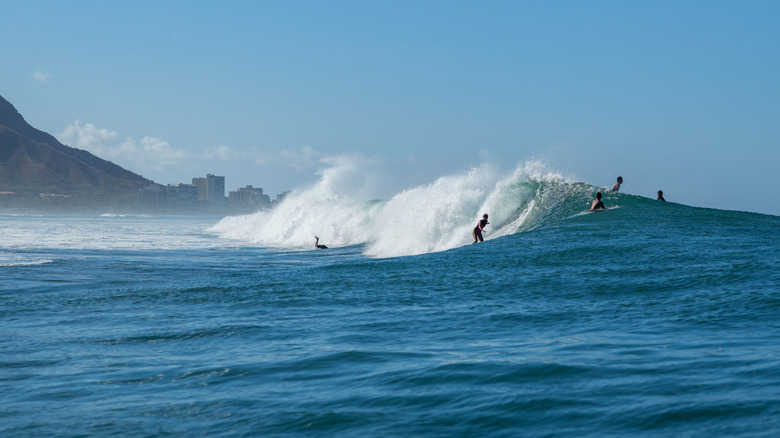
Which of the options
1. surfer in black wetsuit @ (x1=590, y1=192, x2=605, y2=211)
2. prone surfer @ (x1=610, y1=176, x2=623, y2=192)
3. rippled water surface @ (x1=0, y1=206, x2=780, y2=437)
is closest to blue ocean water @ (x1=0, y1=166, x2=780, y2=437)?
rippled water surface @ (x1=0, y1=206, x2=780, y2=437)

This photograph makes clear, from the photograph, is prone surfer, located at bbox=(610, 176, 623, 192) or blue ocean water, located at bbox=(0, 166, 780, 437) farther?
prone surfer, located at bbox=(610, 176, 623, 192)

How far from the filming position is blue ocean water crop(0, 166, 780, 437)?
5074 millimetres

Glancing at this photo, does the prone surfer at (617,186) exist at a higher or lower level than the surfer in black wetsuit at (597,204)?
higher

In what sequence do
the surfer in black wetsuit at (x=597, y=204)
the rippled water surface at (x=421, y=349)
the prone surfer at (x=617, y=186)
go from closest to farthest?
the rippled water surface at (x=421, y=349)
the surfer in black wetsuit at (x=597, y=204)
the prone surfer at (x=617, y=186)

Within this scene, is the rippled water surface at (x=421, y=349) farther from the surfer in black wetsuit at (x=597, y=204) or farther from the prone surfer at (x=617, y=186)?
the prone surfer at (x=617, y=186)

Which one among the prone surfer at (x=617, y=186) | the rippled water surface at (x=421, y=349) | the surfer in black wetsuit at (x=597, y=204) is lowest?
the rippled water surface at (x=421, y=349)

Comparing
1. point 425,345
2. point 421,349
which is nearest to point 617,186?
point 425,345

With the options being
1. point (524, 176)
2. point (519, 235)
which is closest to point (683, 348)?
point (519, 235)

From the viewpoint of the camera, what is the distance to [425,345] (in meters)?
7.56

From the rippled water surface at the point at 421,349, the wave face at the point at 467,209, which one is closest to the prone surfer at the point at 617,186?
the wave face at the point at 467,209

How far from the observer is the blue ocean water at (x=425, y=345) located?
16.6ft

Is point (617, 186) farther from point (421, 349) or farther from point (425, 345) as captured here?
point (421, 349)

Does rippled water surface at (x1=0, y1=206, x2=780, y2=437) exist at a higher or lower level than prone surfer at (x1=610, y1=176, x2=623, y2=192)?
lower

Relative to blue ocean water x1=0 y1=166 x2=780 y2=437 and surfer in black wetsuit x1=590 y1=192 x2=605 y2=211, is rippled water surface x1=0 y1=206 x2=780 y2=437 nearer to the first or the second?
blue ocean water x1=0 y1=166 x2=780 y2=437
